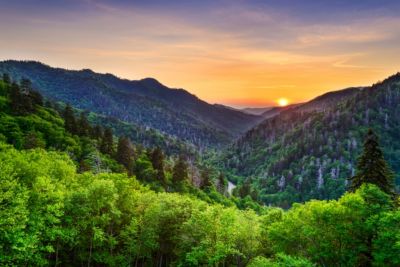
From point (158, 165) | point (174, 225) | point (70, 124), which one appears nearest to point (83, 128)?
point (70, 124)

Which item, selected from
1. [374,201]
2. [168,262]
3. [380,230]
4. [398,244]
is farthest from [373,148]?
[168,262]

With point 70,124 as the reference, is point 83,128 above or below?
below

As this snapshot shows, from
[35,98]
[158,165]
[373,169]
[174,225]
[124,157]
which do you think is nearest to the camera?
[373,169]

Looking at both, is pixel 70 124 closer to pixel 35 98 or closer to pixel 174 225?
pixel 35 98

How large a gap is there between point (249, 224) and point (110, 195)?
21.3 m

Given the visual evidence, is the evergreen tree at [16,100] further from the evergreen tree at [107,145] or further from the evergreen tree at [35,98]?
the evergreen tree at [107,145]

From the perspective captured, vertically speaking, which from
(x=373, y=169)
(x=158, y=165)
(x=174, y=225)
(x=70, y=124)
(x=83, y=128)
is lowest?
(x=158, y=165)

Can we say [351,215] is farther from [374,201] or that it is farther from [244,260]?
[244,260]

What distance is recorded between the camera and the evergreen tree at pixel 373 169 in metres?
53.4

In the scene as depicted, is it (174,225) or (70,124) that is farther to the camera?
(70,124)

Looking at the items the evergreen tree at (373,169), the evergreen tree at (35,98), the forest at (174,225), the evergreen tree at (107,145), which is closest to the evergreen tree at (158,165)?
the evergreen tree at (107,145)

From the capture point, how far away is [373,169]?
53812 mm

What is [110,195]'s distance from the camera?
51875 mm

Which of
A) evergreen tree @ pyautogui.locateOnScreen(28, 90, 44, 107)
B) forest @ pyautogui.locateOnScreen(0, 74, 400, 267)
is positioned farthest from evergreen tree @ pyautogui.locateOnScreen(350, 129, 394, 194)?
evergreen tree @ pyautogui.locateOnScreen(28, 90, 44, 107)
